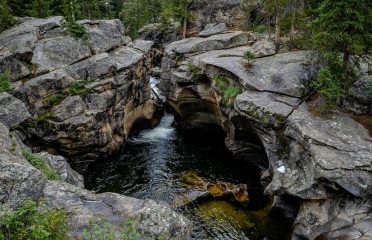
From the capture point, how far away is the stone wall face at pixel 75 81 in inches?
997

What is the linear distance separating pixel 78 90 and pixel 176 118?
1309cm

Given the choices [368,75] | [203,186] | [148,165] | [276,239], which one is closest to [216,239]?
[276,239]

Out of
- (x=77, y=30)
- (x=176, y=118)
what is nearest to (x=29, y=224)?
(x=77, y=30)

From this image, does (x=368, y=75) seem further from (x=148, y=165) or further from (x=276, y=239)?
(x=148, y=165)

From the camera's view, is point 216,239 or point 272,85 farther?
point 272,85

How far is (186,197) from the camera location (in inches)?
917

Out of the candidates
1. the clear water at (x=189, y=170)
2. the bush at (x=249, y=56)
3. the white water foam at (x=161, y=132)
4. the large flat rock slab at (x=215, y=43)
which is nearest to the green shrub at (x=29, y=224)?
the clear water at (x=189, y=170)

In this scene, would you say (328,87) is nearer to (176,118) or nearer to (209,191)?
(209,191)

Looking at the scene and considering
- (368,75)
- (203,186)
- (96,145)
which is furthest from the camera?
(96,145)

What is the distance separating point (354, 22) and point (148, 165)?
733 inches

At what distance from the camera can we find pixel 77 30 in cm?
2992

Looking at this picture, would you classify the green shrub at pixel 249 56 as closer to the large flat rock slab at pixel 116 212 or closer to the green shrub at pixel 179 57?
the green shrub at pixel 179 57

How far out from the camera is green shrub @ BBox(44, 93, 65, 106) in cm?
2550

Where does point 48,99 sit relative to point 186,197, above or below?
above
